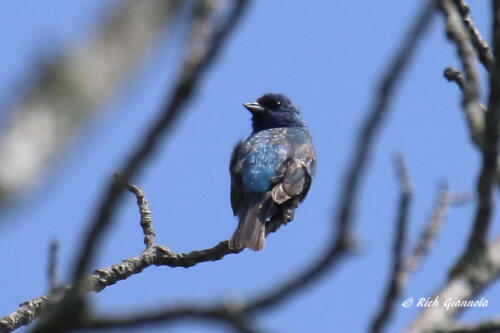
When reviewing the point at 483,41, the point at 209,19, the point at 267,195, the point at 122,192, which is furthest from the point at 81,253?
the point at 267,195

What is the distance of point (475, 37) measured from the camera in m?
4.08

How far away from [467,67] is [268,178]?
5493 mm

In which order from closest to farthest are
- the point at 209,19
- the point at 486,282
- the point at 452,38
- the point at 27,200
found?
the point at 27,200 → the point at 209,19 → the point at 486,282 → the point at 452,38

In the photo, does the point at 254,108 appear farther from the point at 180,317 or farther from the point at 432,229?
the point at 180,317

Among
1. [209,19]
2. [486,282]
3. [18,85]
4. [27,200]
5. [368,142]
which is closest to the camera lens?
[27,200]

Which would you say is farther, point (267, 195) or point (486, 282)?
point (267, 195)

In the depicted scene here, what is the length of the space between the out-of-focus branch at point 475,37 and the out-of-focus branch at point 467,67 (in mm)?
77

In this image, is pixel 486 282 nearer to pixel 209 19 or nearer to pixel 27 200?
pixel 209 19

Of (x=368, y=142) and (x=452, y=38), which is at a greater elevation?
(x=452, y=38)

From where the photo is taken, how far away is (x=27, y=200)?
1725mm

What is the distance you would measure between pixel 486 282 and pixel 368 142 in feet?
3.06

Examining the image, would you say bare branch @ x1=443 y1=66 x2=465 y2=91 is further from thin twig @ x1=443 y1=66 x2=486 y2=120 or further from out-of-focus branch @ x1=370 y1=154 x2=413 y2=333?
out-of-focus branch @ x1=370 y1=154 x2=413 y2=333

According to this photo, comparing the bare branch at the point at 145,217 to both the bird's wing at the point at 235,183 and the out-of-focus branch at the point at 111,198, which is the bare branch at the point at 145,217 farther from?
Result: the out-of-focus branch at the point at 111,198

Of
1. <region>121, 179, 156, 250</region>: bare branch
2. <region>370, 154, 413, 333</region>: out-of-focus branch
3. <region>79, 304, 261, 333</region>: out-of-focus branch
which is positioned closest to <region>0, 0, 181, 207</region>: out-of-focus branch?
<region>79, 304, 261, 333</region>: out-of-focus branch
